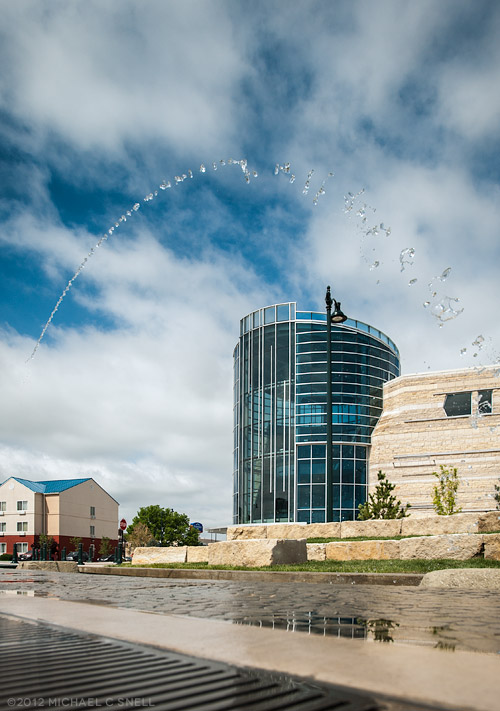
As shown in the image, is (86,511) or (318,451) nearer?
(318,451)

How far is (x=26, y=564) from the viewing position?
22609mm

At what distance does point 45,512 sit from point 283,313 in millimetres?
44930

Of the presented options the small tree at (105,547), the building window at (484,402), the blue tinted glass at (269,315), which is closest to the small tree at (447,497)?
the building window at (484,402)

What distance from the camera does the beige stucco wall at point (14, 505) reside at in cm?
7962

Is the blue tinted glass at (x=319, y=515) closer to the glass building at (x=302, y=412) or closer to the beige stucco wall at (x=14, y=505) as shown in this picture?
the glass building at (x=302, y=412)

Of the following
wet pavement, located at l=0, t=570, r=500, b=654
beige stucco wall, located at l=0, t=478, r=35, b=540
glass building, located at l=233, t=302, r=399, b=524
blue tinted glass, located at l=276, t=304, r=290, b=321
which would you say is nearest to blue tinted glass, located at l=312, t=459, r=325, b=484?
glass building, located at l=233, t=302, r=399, b=524

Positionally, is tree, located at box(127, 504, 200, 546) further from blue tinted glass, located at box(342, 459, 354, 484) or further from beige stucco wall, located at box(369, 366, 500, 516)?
beige stucco wall, located at box(369, 366, 500, 516)

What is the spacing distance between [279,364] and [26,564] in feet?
125

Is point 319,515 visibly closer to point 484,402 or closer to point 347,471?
point 347,471

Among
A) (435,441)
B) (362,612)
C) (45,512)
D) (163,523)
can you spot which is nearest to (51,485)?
(45,512)

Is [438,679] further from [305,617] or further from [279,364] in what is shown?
[279,364]

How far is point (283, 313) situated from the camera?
195 ft

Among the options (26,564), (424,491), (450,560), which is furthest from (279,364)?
(450,560)

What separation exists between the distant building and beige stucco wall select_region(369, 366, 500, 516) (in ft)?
171
